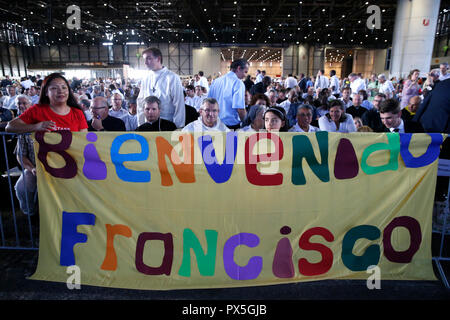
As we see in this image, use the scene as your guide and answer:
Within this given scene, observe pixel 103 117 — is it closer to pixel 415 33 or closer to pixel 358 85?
pixel 358 85

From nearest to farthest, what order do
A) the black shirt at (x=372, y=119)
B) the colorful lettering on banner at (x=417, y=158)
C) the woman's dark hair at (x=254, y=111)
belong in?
the colorful lettering on banner at (x=417, y=158)
the woman's dark hair at (x=254, y=111)
the black shirt at (x=372, y=119)

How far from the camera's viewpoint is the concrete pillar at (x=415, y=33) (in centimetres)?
1496

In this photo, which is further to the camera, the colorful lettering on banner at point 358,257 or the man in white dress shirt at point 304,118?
the man in white dress shirt at point 304,118

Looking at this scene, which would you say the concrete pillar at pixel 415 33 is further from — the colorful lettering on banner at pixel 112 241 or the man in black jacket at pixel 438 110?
the colorful lettering on banner at pixel 112 241

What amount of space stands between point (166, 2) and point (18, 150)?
69.4ft

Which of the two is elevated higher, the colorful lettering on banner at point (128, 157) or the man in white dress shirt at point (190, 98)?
the man in white dress shirt at point (190, 98)

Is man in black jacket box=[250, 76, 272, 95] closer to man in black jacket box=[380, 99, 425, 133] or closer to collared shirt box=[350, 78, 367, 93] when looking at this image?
collared shirt box=[350, 78, 367, 93]

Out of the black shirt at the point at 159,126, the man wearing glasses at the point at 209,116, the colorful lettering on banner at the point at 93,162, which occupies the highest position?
the man wearing glasses at the point at 209,116

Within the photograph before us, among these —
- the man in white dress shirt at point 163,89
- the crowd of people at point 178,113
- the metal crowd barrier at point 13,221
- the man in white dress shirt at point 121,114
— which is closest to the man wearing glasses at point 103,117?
the crowd of people at point 178,113

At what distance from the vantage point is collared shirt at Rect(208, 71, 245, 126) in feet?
16.9

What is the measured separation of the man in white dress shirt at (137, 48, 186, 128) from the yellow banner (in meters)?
1.78

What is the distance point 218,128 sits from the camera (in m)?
3.96

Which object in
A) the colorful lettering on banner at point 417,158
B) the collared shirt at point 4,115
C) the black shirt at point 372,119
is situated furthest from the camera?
the collared shirt at point 4,115
